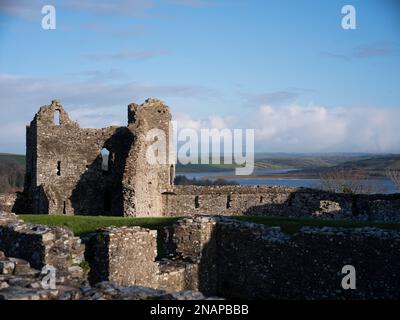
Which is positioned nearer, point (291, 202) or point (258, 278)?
point (258, 278)

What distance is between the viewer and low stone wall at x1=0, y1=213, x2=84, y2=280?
49.3 ft

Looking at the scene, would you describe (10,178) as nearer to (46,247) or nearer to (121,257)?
(121,257)

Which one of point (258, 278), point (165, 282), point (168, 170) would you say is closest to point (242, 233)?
point (258, 278)

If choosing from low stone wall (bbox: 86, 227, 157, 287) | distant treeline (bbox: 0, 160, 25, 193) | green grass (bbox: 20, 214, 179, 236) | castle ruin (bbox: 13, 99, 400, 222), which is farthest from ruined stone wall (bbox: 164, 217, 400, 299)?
distant treeline (bbox: 0, 160, 25, 193)

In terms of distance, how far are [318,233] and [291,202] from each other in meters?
19.1

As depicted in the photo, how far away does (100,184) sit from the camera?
3759 centimetres

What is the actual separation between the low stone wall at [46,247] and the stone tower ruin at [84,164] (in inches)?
770

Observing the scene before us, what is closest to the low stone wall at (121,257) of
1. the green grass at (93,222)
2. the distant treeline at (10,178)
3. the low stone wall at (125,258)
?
the low stone wall at (125,258)

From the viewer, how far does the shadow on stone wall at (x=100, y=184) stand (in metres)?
37.3

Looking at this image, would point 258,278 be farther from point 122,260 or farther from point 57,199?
point 57,199

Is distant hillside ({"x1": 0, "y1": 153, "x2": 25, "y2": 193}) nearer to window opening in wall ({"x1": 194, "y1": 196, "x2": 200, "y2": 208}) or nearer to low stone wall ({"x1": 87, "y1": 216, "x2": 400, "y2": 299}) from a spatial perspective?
window opening in wall ({"x1": 194, "y1": 196, "x2": 200, "y2": 208})

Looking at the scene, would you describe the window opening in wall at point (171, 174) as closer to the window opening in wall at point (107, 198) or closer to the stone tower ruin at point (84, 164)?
the stone tower ruin at point (84, 164)
